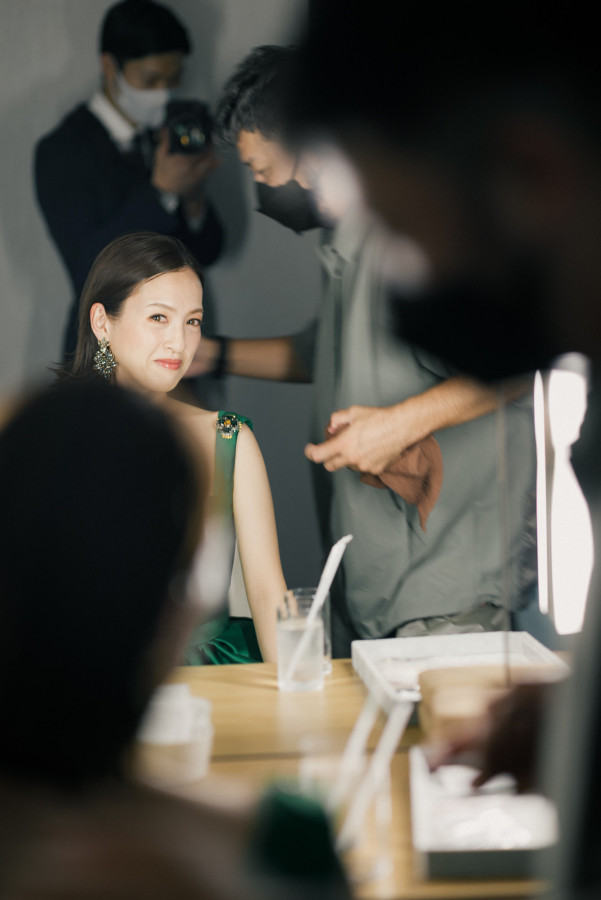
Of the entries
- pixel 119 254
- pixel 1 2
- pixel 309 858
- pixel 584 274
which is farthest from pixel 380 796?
pixel 1 2

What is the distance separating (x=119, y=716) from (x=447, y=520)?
1605mm

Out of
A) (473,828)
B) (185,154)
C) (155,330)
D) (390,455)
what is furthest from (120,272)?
(473,828)

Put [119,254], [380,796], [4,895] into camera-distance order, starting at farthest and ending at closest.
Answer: [119,254] → [380,796] → [4,895]

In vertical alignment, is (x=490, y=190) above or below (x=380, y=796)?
above

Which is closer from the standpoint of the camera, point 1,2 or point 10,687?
point 10,687

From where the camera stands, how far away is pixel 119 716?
0.44m

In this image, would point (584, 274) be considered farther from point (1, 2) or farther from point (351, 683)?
point (1, 2)

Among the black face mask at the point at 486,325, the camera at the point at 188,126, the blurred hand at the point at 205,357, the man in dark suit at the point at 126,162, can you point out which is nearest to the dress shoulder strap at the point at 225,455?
the blurred hand at the point at 205,357

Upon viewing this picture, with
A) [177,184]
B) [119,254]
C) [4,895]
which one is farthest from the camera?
[177,184]

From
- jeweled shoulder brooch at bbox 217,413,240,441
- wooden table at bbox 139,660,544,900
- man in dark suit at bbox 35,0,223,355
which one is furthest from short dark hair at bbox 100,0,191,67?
wooden table at bbox 139,660,544,900

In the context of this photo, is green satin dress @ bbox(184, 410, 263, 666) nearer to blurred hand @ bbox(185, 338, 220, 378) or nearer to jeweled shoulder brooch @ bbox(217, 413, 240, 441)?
jeweled shoulder brooch @ bbox(217, 413, 240, 441)

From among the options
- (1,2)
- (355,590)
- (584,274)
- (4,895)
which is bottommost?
(355,590)

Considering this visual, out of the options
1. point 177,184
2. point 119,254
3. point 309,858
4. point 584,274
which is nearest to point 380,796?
point 309,858

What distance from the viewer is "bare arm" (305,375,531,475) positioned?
75.9 inches
